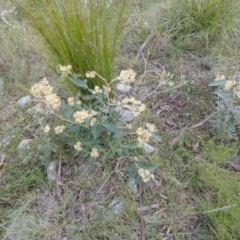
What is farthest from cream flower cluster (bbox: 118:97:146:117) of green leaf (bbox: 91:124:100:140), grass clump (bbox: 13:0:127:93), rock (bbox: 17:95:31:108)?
rock (bbox: 17:95:31:108)

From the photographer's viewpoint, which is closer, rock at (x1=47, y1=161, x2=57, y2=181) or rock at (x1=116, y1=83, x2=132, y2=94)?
rock at (x1=47, y1=161, x2=57, y2=181)

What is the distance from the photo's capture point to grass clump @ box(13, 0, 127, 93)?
1.24m

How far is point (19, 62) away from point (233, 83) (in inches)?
49.7

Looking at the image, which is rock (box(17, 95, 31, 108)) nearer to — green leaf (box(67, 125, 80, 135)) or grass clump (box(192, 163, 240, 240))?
green leaf (box(67, 125, 80, 135))

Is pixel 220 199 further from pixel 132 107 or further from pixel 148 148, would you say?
pixel 132 107

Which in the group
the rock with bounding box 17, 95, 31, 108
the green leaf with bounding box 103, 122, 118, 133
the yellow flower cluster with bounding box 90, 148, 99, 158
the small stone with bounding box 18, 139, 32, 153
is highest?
the green leaf with bounding box 103, 122, 118, 133

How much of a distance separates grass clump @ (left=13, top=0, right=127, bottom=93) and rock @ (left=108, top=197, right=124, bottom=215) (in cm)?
56

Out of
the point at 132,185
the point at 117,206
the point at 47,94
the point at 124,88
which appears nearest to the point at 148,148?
the point at 132,185

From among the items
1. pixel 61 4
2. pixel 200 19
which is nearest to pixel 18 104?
pixel 61 4

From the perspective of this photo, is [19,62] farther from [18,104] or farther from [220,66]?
[220,66]

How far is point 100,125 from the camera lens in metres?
1.18

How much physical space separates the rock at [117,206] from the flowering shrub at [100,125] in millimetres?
146

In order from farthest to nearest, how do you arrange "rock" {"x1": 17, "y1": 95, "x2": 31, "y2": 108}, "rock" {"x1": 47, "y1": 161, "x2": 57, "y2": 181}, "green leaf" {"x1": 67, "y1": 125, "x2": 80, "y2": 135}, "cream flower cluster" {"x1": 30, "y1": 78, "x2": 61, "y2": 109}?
"rock" {"x1": 17, "y1": 95, "x2": 31, "y2": 108} → "rock" {"x1": 47, "y1": 161, "x2": 57, "y2": 181} → "green leaf" {"x1": 67, "y1": 125, "x2": 80, "y2": 135} → "cream flower cluster" {"x1": 30, "y1": 78, "x2": 61, "y2": 109}

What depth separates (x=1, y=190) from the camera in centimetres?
132
